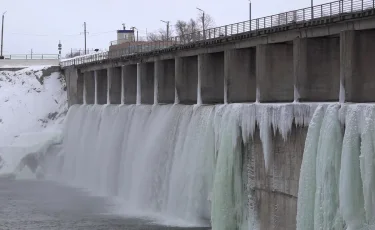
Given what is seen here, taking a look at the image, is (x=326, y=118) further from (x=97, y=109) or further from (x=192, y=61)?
(x=97, y=109)

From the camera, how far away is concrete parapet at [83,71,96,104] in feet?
201

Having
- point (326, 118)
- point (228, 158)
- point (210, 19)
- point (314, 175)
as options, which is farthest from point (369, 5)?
point (210, 19)

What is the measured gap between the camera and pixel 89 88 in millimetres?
61312

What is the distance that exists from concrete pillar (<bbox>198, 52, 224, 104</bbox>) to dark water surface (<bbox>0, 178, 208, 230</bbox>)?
7799 millimetres

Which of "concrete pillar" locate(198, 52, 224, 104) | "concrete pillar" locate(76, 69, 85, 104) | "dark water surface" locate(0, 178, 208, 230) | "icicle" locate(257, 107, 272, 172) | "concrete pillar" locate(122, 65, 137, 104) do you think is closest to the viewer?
"icicle" locate(257, 107, 272, 172)

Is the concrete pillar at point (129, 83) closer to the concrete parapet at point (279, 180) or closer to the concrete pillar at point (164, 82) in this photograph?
the concrete pillar at point (164, 82)

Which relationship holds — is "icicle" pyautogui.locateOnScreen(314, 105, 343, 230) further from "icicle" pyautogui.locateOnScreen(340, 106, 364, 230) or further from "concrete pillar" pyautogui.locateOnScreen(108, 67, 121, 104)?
"concrete pillar" pyautogui.locateOnScreen(108, 67, 121, 104)

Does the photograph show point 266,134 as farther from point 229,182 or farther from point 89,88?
point 89,88

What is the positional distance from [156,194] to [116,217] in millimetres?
3331

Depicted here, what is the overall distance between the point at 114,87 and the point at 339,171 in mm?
34274

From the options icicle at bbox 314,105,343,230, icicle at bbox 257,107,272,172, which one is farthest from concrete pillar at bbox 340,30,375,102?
icicle at bbox 257,107,272,172

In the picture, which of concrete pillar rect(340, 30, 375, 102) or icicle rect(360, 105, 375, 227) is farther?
concrete pillar rect(340, 30, 375, 102)

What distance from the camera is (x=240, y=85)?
3484cm

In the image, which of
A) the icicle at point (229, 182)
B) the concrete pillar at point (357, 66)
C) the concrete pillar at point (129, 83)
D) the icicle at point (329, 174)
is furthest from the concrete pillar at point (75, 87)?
the icicle at point (329, 174)
